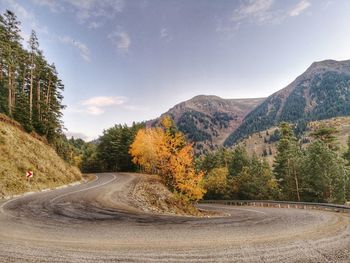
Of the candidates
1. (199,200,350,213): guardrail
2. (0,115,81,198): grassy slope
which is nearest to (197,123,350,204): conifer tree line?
(199,200,350,213): guardrail

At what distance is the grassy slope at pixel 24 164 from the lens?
29.3 meters

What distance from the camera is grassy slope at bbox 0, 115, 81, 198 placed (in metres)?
29.3

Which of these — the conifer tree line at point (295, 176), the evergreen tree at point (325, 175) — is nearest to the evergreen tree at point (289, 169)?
the conifer tree line at point (295, 176)

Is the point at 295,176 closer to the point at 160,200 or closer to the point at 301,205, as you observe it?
the point at 301,205

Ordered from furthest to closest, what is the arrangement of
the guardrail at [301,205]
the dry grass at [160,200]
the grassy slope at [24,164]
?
1. the grassy slope at [24,164]
2. the dry grass at [160,200]
3. the guardrail at [301,205]

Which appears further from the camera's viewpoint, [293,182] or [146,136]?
[146,136]

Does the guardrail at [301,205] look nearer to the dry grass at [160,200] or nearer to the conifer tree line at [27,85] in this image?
the dry grass at [160,200]

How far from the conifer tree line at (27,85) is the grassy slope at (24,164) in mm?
4281

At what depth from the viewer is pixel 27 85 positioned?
182 ft

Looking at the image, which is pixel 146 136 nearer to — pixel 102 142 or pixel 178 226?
pixel 102 142

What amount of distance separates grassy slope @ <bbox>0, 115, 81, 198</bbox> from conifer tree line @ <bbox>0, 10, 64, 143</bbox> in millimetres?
4281

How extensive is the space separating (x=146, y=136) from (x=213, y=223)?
50.5 metres

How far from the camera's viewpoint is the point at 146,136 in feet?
204

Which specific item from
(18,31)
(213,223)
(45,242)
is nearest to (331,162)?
(213,223)
